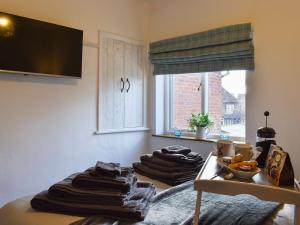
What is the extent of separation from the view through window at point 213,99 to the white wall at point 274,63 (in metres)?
0.20

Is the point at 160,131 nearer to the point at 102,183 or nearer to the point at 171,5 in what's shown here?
the point at 171,5

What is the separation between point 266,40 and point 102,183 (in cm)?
194

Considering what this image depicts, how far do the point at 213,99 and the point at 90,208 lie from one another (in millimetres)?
2111

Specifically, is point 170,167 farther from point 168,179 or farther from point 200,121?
point 200,121

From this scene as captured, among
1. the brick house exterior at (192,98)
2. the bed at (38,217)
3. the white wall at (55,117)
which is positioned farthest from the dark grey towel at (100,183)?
the brick house exterior at (192,98)

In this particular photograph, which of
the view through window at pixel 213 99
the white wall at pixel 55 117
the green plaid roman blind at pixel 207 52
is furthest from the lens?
the view through window at pixel 213 99

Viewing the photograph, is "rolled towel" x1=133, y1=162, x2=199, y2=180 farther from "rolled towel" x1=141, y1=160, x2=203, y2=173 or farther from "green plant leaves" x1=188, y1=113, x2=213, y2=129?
"green plant leaves" x1=188, y1=113, x2=213, y2=129

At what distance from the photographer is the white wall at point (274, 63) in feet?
7.20

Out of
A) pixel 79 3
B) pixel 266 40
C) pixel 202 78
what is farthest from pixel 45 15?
pixel 266 40

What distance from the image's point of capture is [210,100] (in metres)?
2.92

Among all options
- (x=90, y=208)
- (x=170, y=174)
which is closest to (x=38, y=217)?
(x=90, y=208)

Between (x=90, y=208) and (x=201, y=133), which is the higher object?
(x=201, y=133)

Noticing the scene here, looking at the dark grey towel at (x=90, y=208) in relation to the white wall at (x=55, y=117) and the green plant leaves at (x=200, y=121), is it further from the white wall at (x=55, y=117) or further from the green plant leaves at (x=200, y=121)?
the green plant leaves at (x=200, y=121)

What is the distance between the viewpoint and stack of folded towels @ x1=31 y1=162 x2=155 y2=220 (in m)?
1.05
